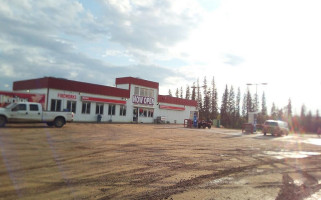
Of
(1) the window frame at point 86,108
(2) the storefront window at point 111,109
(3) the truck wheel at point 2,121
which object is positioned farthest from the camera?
(2) the storefront window at point 111,109

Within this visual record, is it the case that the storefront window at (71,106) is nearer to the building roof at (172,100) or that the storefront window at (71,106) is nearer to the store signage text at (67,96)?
the store signage text at (67,96)

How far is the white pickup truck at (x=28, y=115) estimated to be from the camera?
2078 cm

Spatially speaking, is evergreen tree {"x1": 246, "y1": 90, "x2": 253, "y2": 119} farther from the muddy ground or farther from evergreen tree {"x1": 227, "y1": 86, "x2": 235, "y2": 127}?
the muddy ground

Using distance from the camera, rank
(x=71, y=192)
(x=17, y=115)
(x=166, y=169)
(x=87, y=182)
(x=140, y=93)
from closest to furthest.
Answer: (x=71, y=192) → (x=87, y=182) → (x=166, y=169) → (x=17, y=115) → (x=140, y=93)

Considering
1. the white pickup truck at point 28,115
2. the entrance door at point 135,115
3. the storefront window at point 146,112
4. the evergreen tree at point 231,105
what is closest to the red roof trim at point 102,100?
the entrance door at point 135,115

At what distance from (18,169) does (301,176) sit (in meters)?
9.38

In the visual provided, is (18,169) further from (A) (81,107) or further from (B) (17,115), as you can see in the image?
(A) (81,107)

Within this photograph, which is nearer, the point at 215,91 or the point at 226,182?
the point at 226,182

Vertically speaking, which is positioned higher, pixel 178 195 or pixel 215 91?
pixel 215 91

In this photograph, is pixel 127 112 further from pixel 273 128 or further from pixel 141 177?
pixel 141 177

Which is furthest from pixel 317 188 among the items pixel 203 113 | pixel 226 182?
pixel 203 113

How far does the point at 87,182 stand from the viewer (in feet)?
22.9

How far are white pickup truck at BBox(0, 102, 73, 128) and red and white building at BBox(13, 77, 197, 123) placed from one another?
9284 mm

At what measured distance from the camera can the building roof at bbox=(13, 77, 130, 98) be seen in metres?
32.3
